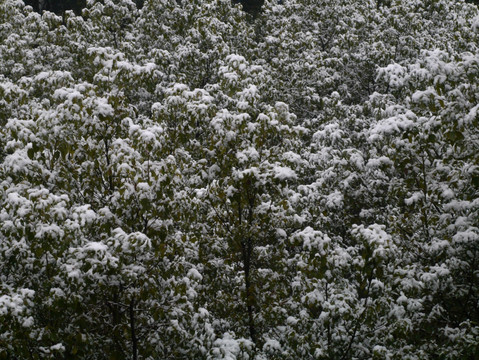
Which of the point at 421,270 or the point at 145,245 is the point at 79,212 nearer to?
the point at 145,245

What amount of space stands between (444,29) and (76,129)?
1599cm

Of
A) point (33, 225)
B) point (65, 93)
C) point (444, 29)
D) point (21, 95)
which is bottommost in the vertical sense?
point (33, 225)

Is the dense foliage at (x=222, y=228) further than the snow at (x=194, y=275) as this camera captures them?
No

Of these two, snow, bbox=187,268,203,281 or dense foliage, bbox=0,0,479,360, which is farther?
snow, bbox=187,268,203,281

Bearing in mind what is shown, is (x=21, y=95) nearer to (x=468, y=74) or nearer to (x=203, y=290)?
(x=203, y=290)

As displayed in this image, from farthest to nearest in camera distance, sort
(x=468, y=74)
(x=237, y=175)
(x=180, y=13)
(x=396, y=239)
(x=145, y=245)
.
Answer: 1. (x=180, y=13)
2. (x=396, y=239)
3. (x=237, y=175)
4. (x=468, y=74)
5. (x=145, y=245)

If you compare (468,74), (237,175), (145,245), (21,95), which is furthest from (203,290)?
(468,74)

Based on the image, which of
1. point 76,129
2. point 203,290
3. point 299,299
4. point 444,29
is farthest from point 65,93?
point 444,29

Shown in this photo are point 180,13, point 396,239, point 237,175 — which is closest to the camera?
point 237,175

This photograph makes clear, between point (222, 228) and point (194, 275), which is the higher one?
point (222, 228)

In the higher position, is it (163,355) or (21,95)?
(21,95)

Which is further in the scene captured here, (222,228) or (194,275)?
(222,228)

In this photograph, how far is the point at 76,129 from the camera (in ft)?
21.0

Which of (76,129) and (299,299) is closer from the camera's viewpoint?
(76,129)
